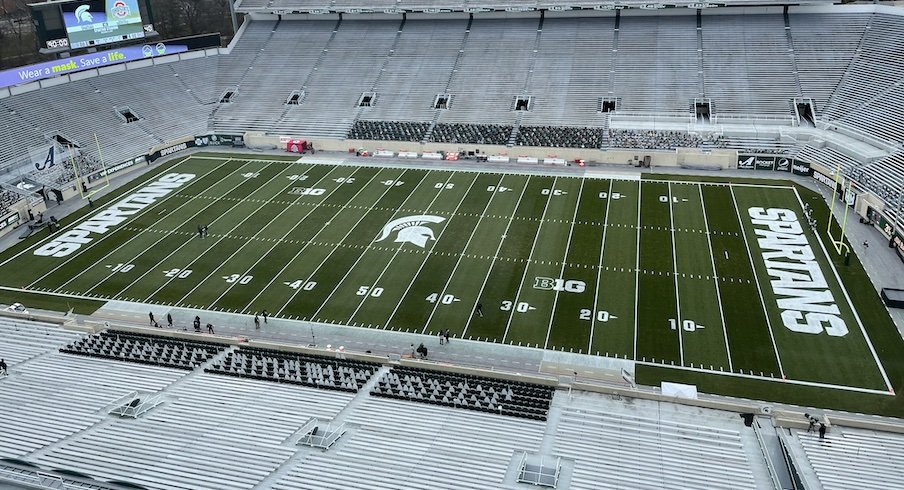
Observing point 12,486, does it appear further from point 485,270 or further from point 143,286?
point 485,270

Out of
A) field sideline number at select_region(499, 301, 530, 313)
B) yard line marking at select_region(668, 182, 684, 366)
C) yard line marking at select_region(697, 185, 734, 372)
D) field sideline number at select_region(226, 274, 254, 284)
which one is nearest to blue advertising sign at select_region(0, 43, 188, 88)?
field sideline number at select_region(226, 274, 254, 284)

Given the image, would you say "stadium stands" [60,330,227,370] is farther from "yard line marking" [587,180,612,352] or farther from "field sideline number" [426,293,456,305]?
"yard line marking" [587,180,612,352]

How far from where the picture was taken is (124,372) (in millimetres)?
19875

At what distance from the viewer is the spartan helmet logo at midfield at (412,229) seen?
105 feet

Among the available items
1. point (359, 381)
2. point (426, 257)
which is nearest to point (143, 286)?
point (426, 257)

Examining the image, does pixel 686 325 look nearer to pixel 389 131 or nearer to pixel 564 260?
pixel 564 260

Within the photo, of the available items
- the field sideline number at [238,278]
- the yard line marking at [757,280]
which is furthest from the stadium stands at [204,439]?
the yard line marking at [757,280]

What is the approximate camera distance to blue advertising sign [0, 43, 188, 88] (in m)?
43.4

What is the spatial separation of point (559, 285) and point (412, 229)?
8.89 meters

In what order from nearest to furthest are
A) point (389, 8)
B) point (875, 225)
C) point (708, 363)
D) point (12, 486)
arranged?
point (12, 486) → point (708, 363) → point (875, 225) → point (389, 8)

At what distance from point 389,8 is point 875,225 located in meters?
39.3

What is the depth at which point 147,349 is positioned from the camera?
22.2m

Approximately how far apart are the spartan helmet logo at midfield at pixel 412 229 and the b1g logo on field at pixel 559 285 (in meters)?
6.44

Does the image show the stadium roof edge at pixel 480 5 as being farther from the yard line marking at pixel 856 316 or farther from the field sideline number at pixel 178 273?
the field sideline number at pixel 178 273
